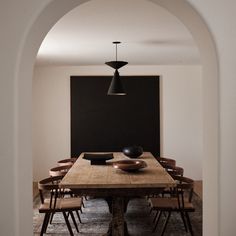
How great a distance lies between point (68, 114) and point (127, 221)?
3.31 metres

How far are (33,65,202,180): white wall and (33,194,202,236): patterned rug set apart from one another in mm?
1883

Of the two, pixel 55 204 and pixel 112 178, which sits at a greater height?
pixel 112 178

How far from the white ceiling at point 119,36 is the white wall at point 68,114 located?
0.59m

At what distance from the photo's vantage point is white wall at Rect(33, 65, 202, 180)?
Result: 303 inches

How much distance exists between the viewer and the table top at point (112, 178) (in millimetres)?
3531

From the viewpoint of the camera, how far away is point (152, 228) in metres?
4.73

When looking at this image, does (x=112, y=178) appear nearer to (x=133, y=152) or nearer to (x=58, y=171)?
(x=58, y=171)

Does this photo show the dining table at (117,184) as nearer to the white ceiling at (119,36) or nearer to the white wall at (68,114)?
the white ceiling at (119,36)

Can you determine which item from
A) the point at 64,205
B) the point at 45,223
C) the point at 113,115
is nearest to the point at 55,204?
the point at 64,205

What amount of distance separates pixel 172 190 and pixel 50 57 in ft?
11.0

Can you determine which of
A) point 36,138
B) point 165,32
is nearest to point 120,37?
point 165,32

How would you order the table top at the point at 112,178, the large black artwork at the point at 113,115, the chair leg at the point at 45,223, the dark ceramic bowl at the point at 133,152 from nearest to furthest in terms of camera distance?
the table top at the point at 112,178, the chair leg at the point at 45,223, the dark ceramic bowl at the point at 133,152, the large black artwork at the point at 113,115

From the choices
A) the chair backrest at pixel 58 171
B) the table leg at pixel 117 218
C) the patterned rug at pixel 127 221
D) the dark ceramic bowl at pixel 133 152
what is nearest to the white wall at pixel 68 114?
the patterned rug at pixel 127 221

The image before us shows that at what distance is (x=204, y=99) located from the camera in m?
2.04
